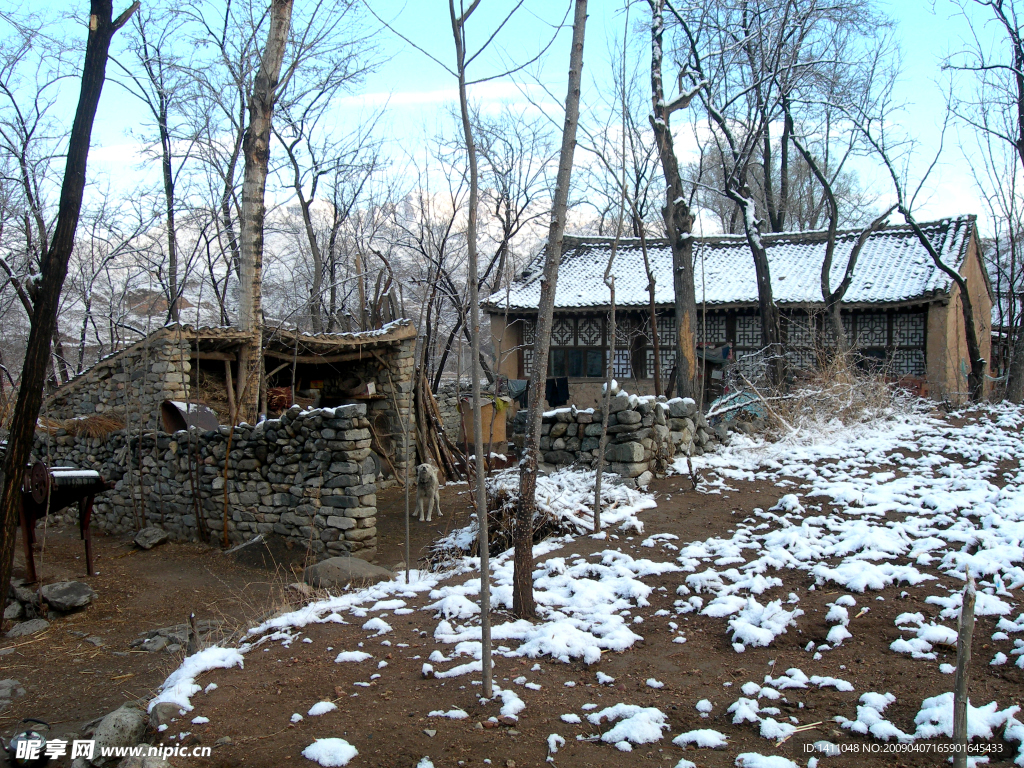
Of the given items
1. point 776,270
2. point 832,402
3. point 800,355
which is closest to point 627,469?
point 832,402

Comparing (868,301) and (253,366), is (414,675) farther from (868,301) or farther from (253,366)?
(868,301)

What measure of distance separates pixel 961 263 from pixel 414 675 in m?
17.4

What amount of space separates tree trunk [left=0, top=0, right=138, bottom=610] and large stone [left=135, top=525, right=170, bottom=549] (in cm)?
378

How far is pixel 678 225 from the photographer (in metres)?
11.8

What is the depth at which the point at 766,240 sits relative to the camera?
20.1m

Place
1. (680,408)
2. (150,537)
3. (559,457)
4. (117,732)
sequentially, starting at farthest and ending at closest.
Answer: (150,537)
(680,408)
(559,457)
(117,732)

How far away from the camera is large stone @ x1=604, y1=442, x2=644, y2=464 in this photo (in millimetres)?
7793

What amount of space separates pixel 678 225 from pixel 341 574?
340 inches

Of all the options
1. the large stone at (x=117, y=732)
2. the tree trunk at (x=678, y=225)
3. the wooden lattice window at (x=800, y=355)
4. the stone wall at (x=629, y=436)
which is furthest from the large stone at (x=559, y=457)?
the wooden lattice window at (x=800, y=355)

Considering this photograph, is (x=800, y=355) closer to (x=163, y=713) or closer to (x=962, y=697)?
(x=962, y=697)

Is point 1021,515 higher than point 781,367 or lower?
lower

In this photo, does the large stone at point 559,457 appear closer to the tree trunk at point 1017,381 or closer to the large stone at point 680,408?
the large stone at point 680,408

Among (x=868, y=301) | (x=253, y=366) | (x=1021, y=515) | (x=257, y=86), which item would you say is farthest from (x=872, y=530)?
(x=868, y=301)

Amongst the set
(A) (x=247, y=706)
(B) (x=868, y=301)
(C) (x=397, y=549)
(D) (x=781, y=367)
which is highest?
(B) (x=868, y=301)
